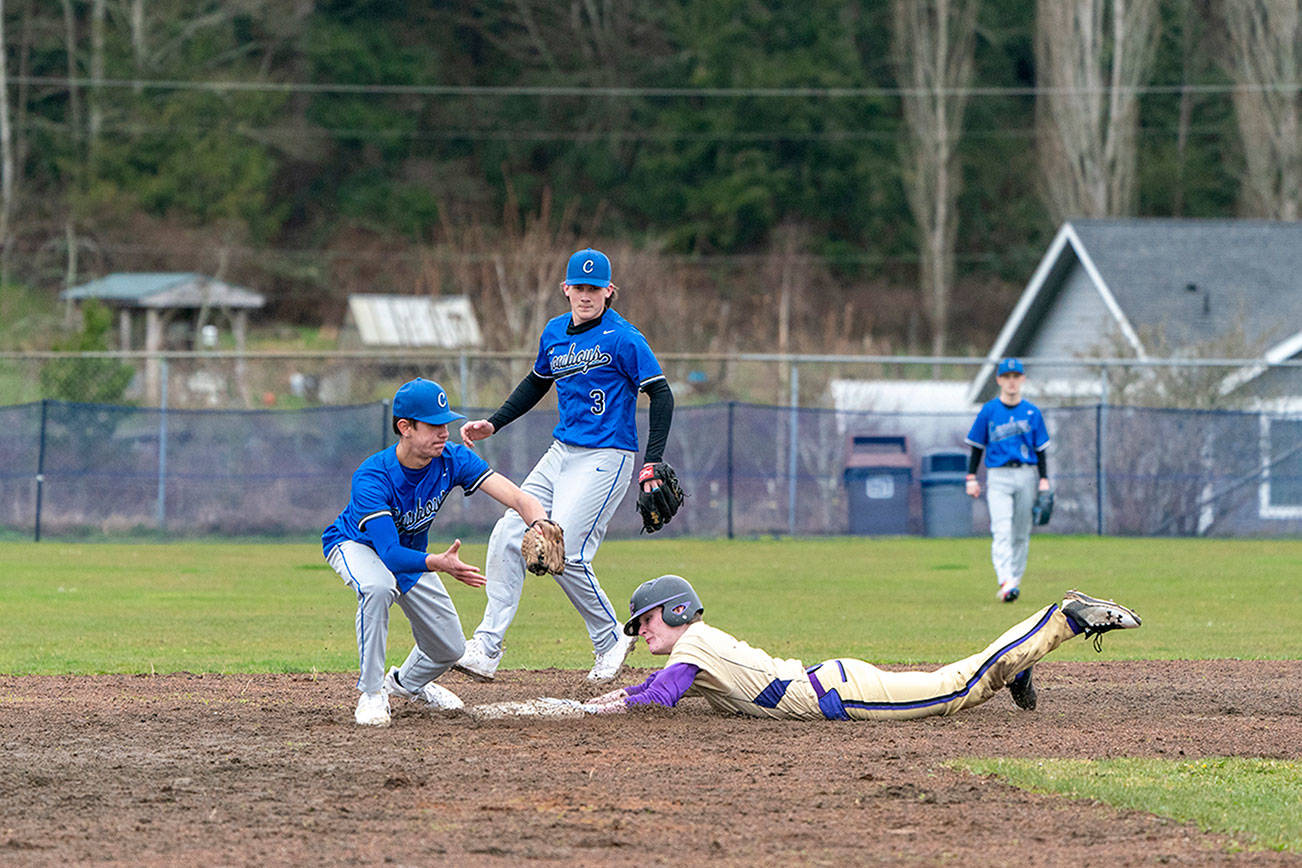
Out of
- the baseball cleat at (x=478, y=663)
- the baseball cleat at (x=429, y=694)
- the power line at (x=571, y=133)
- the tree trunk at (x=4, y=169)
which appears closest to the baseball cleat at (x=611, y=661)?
the baseball cleat at (x=478, y=663)

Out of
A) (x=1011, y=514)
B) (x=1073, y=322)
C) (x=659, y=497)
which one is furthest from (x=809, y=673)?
(x=1073, y=322)

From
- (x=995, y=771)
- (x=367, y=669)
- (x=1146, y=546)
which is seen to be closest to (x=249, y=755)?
(x=367, y=669)

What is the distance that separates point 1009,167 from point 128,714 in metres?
47.3

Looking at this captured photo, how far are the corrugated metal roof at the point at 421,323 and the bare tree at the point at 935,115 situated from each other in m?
15.3

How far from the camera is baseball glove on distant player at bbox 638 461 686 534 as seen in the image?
796cm

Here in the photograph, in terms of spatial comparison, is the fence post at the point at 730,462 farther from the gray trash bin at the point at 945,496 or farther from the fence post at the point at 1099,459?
the fence post at the point at 1099,459

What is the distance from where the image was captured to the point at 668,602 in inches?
279

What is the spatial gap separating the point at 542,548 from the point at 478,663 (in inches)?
40.1

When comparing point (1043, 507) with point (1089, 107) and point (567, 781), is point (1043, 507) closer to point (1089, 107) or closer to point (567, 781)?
point (567, 781)

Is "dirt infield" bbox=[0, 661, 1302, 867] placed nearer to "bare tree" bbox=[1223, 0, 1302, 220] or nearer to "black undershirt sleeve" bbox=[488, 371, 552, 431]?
"black undershirt sleeve" bbox=[488, 371, 552, 431]

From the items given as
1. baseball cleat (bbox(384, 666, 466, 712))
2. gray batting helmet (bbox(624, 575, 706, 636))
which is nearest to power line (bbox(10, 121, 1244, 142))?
baseball cleat (bbox(384, 666, 466, 712))

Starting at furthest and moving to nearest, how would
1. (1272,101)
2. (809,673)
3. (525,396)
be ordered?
(1272,101)
(525,396)
(809,673)

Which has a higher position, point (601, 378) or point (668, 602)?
point (601, 378)

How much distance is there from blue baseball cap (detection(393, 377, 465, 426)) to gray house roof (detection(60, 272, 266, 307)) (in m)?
34.8
